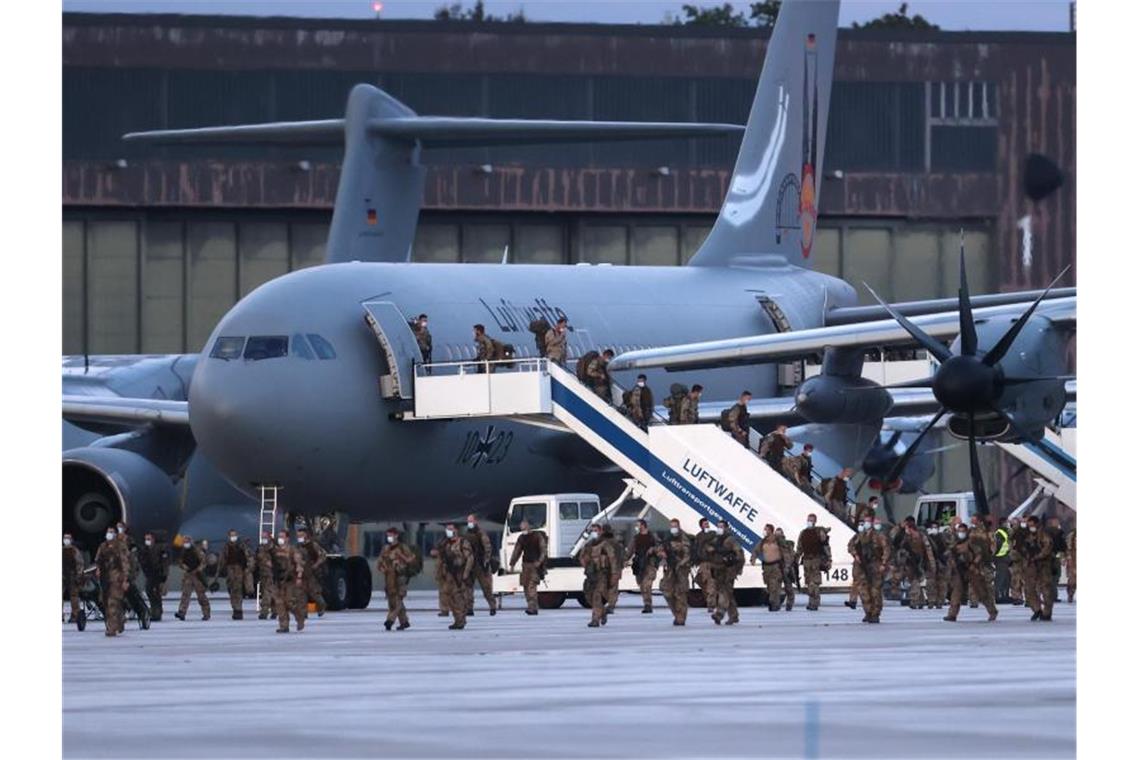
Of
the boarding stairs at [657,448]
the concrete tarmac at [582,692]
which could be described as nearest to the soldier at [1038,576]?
the concrete tarmac at [582,692]

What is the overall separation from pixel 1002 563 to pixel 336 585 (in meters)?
9.22

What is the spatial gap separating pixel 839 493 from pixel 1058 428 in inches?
307

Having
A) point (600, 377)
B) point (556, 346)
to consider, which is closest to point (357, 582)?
point (556, 346)

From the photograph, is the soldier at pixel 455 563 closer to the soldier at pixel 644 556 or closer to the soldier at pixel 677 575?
the soldier at pixel 677 575

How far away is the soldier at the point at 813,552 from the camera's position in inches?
1312

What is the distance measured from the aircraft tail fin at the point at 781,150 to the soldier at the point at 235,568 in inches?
574

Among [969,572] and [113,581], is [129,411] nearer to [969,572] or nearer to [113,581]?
[113,581]

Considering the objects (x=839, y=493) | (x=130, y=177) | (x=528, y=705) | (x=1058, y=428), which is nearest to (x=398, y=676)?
(x=528, y=705)

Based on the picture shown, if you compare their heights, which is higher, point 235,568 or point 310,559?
point 310,559

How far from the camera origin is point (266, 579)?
31.8 m

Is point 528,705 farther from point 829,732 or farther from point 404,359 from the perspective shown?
point 404,359

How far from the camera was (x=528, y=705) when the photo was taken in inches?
696

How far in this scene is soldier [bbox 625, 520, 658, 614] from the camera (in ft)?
106

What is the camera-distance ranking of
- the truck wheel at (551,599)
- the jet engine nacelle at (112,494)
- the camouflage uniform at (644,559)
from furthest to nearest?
the jet engine nacelle at (112,494) < the truck wheel at (551,599) < the camouflage uniform at (644,559)
